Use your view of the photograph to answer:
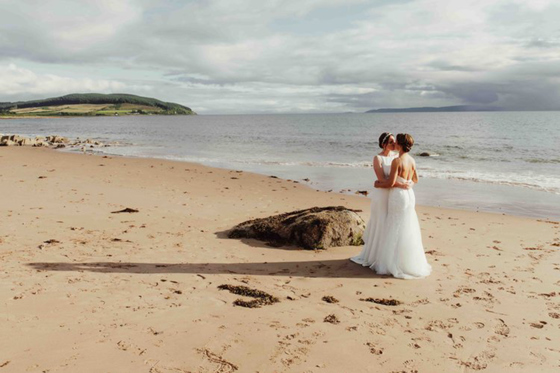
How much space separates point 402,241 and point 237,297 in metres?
3.16

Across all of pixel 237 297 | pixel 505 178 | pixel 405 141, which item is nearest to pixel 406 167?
pixel 405 141

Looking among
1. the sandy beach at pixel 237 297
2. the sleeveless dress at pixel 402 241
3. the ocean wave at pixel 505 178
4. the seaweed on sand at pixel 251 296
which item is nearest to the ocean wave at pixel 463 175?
the ocean wave at pixel 505 178

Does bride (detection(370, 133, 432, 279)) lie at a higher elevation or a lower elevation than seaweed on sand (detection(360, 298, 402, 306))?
higher

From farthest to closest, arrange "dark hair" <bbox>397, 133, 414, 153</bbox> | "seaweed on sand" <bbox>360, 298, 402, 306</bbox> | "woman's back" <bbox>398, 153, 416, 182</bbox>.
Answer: "woman's back" <bbox>398, 153, 416, 182</bbox>, "dark hair" <bbox>397, 133, 414, 153</bbox>, "seaweed on sand" <bbox>360, 298, 402, 306</bbox>

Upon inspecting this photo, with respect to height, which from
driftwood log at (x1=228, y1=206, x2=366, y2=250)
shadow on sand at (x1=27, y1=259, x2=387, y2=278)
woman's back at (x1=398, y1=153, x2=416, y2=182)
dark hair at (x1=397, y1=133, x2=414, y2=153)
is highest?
dark hair at (x1=397, y1=133, x2=414, y2=153)

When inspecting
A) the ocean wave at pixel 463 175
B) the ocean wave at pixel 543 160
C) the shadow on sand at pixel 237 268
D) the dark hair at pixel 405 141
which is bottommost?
the shadow on sand at pixel 237 268

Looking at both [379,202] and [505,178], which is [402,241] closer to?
[379,202]

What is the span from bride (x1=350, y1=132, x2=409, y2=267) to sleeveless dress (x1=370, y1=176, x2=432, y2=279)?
0.14 meters

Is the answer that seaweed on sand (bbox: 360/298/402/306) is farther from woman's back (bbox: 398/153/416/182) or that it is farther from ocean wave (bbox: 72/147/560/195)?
ocean wave (bbox: 72/147/560/195)

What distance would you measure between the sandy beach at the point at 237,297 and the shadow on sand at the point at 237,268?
3 cm

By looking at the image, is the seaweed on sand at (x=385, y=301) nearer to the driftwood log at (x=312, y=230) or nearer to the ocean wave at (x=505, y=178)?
the driftwood log at (x=312, y=230)

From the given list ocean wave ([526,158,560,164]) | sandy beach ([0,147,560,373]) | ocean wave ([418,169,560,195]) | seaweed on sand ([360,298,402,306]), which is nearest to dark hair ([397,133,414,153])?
sandy beach ([0,147,560,373])

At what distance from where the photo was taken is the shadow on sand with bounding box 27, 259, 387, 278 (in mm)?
7215

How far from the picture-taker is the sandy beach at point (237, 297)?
4.60m
